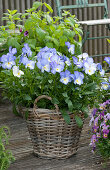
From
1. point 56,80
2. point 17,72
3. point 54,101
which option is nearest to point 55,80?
point 56,80

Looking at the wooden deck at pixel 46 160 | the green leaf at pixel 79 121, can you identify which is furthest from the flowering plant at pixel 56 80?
the wooden deck at pixel 46 160

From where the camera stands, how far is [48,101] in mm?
2459

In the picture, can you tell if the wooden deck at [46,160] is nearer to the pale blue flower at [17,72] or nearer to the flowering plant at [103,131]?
the flowering plant at [103,131]

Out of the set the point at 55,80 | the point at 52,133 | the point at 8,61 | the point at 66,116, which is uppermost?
the point at 8,61

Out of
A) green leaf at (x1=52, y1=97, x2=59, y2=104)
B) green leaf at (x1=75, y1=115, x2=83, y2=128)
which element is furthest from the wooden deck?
green leaf at (x1=52, y1=97, x2=59, y2=104)

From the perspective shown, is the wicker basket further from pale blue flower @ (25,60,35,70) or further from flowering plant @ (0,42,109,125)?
pale blue flower @ (25,60,35,70)

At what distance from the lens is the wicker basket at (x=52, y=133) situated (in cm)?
238

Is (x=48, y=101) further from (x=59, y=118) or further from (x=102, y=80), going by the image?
(x=102, y=80)

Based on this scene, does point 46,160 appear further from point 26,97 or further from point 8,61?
point 8,61

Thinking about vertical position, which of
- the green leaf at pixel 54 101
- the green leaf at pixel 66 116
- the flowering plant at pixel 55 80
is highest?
the flowering plant at pixel 55 80

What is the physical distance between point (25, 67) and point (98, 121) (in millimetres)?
590

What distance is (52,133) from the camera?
243 cm

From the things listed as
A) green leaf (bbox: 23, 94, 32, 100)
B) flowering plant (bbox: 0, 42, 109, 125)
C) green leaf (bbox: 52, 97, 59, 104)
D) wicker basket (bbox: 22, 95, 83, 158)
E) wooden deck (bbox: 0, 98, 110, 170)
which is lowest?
wooden deck (bbox: 0, 98, 110, 170)

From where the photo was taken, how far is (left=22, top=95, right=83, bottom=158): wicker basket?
238cm
